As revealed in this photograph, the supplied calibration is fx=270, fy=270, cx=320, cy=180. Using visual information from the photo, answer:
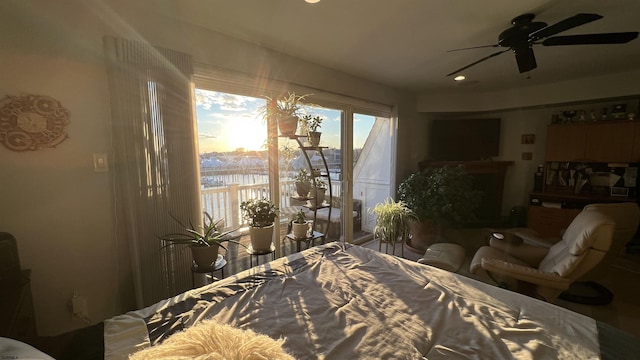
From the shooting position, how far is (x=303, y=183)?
2.75 m

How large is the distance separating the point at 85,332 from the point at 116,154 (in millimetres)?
1173

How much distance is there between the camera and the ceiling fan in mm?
1773

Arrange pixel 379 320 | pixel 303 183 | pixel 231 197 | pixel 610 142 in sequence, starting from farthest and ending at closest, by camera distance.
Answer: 1. pixel 610 142
2. pixel 231 197
3. pixel 303 183
4. pixel 379 320

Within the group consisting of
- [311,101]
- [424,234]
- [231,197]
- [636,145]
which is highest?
[311,101]

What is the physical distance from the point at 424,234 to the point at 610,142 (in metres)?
2.74

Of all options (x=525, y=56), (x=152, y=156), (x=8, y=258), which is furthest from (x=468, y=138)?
(x=8, y=258)

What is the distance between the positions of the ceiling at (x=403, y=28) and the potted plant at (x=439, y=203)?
1.37m

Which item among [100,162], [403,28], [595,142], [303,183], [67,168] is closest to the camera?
[67,168]

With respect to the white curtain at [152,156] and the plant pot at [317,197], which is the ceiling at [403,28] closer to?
the white curtain at [152,156]

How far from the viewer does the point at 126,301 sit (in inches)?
75.5

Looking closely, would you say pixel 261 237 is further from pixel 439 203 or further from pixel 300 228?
pixel 439 203

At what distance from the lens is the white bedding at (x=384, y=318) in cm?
95

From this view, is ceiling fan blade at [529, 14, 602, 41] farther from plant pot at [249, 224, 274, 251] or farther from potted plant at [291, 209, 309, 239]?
plant pot at [249, 224, 274, 251]

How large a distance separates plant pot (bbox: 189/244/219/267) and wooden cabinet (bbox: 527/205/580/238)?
4.55 m
